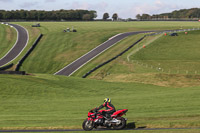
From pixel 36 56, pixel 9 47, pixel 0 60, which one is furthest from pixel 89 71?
pixel 9 47

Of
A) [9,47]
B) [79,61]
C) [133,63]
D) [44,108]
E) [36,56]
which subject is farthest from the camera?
[9,47]

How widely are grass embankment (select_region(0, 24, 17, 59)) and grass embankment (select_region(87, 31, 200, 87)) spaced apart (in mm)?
38098

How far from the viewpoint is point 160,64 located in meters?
77.9

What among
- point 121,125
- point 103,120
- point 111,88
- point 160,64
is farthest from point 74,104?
point 160,64

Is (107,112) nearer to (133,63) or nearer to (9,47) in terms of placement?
(133,63)

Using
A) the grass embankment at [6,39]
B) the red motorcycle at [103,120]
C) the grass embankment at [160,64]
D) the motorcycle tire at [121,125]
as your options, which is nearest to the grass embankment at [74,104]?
the motorcycle tire at [121,125]

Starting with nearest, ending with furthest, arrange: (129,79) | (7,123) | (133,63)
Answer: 1. (7,123)
2. (129,79)
3. (133,63)

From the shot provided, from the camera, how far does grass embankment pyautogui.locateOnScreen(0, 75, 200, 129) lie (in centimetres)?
2248

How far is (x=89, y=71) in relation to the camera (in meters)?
72.3

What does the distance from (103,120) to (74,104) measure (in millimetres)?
10749

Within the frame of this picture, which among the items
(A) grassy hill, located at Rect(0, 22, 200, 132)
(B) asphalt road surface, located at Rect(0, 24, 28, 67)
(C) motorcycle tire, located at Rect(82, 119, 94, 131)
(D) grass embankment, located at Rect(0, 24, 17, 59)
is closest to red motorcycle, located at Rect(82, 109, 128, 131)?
(C) motorcycle tire, located at Rect(82, 119, 94, 131)

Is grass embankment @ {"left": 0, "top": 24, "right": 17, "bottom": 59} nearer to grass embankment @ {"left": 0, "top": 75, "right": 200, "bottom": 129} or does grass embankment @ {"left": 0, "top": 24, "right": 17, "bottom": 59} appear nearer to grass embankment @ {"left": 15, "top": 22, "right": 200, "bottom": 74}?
grass embankment @ {"left": 15, "top": 22, "right": 200, "bottom": 74}

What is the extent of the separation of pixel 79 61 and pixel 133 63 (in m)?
15.8

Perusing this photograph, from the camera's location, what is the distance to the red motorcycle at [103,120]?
2059cm
